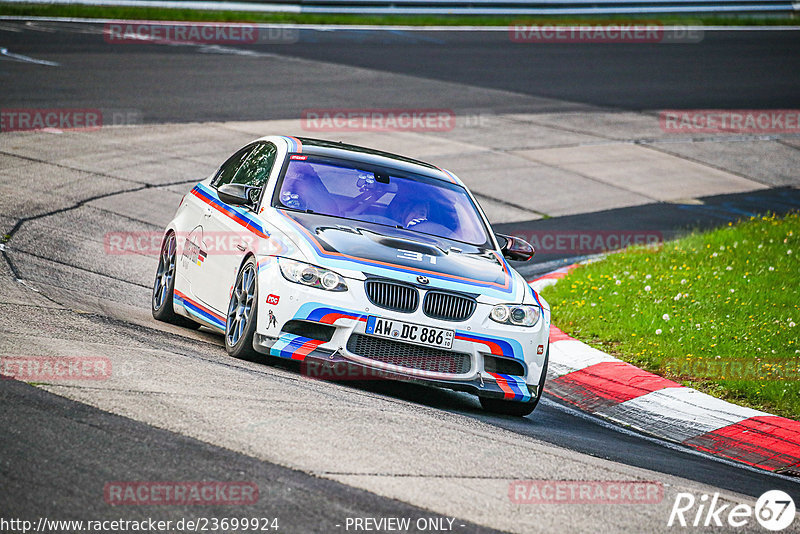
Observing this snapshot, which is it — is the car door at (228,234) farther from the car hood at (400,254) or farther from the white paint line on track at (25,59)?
the white paint line on track at (25,59)

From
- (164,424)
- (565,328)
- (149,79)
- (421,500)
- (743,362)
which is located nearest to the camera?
(421,500)

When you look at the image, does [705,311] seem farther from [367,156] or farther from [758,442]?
[367,156]

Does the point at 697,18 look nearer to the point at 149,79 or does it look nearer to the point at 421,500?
the point at 149,79

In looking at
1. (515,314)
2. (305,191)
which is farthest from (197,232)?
(515,314)

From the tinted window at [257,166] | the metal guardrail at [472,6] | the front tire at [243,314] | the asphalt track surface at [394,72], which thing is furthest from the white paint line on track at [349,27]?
the front tire at [243,314]

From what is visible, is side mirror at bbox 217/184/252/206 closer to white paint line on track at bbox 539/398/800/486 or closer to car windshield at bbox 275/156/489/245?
car windshield at bbox 275/156/489/245

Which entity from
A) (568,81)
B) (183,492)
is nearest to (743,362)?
(183,492)

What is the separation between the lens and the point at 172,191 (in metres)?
14.7

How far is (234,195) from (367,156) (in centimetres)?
128

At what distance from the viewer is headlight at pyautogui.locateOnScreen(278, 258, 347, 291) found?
7.17 meters

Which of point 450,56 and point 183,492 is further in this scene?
point 450,56

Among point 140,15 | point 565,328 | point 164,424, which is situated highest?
point 140,15

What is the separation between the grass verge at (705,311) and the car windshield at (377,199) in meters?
2.02

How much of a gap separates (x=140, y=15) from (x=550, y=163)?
1452cm
